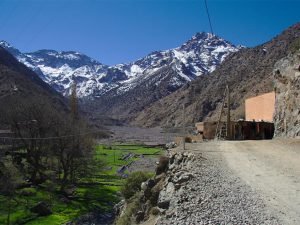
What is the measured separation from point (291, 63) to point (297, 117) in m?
5.36

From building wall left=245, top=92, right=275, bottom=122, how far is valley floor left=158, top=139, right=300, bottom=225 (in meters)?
25.8

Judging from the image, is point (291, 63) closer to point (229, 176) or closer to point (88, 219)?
point (229, 176)

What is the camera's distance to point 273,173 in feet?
48.7

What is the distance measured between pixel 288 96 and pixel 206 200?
2353 cm

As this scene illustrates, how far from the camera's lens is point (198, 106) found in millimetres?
198000

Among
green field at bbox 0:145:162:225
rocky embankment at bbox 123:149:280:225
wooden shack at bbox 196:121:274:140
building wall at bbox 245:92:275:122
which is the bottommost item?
green field at bbox 0:145:162:225

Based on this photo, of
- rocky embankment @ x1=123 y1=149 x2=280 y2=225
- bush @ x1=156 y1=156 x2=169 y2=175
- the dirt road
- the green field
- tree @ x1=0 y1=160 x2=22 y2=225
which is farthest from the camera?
tree @ x1=0 y1=160 x2=22 y2=225

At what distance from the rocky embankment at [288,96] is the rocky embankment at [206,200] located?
1509cm

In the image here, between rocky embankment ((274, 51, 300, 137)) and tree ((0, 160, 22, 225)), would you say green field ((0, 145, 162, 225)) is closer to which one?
tree ((0, 160, 22, 225))

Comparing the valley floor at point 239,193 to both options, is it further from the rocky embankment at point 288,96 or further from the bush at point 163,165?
the rocky embankment at point 288,96

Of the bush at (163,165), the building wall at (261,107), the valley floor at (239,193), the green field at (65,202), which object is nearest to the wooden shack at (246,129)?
the building wall at (261,107)

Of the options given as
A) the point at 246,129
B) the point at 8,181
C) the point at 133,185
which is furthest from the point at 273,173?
the point at 8,181

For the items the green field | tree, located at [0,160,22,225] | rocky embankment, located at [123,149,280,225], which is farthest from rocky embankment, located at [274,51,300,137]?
tree, located at [0,160,22,225]

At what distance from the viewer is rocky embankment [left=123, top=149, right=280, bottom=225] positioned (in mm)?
10289
